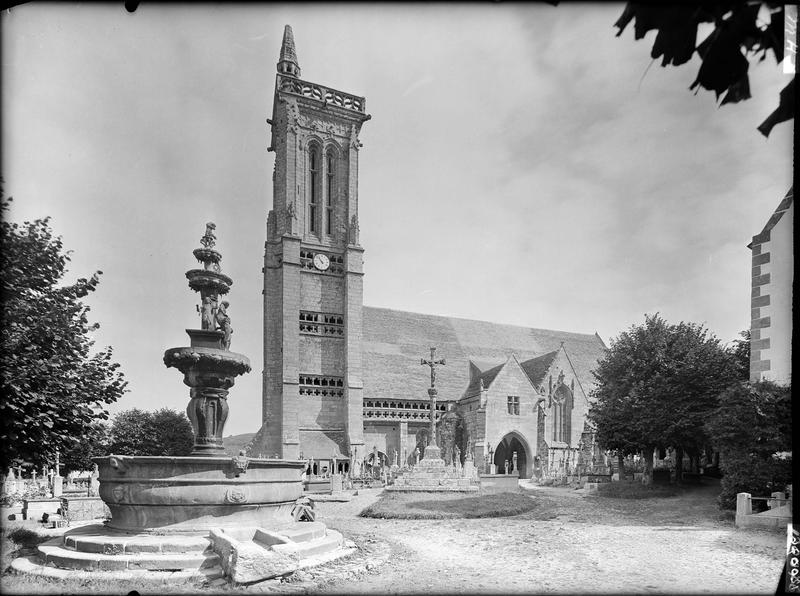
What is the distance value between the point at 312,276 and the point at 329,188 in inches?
344

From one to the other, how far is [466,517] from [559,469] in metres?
32.5

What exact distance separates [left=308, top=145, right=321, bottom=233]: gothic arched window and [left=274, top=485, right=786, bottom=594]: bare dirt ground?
3736cm

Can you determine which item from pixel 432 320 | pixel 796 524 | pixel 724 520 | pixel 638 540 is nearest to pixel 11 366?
pixel 796 524

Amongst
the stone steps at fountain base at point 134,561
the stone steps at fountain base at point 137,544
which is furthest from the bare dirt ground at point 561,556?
the stone steps at fountain base at point 137,544

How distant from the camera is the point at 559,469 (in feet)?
162

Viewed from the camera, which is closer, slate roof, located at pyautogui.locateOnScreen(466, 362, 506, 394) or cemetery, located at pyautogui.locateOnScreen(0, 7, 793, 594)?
cemetery, located at pyautogui.locateOnScreen(0, 7, 793, 594)

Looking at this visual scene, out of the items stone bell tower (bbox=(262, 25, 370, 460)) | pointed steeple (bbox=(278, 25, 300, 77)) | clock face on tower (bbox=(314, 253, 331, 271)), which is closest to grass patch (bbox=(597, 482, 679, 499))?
stone bell tower (bbox=(262, 25, 370, 460))

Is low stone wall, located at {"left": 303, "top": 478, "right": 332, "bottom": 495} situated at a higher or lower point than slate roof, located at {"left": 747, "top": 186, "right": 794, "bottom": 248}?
lower

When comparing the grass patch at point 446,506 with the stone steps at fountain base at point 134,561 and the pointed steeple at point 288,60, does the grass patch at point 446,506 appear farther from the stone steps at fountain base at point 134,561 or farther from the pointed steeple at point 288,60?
the pointed steeple at point 288,60

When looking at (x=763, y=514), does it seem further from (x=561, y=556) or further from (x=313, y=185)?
(x=313, y=185)

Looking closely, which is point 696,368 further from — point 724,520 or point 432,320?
point 432,320

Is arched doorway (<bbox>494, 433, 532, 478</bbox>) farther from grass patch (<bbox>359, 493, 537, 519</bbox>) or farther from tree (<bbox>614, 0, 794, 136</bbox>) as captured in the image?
tree (<bbox>614, 0, 794, 136</bbox>)

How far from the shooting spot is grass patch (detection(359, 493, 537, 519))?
65.4 feet

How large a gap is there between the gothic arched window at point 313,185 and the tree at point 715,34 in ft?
166
